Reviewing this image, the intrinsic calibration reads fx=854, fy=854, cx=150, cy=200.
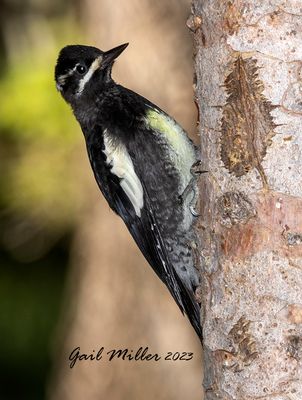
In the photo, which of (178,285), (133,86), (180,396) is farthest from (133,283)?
(178,285)

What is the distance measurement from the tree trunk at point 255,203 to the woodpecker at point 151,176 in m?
1.00

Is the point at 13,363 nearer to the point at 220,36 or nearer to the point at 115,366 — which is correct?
the point at 115,366

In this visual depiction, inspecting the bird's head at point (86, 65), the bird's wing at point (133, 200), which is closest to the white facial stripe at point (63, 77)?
the bird's head at point (86, 65)

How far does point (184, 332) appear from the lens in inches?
229

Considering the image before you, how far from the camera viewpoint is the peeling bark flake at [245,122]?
2660 mm

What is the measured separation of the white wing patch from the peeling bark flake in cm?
124

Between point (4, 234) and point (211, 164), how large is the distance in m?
4.49

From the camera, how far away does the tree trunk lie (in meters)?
2.59

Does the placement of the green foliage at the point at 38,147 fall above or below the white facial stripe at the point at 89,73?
below

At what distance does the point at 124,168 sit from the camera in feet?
13.2

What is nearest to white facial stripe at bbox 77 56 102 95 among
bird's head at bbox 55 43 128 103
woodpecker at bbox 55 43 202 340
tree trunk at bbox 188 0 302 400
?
bird's head at bbox 55 43 128 103

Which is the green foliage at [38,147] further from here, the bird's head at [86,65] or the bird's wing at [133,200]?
the bird's wing at [133,200]
